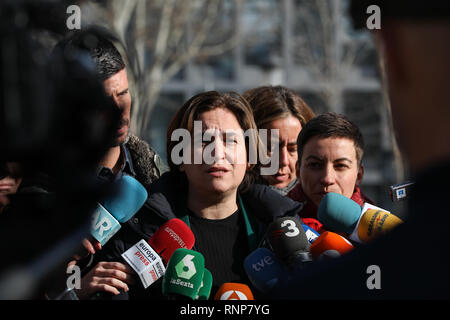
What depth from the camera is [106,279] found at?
2.48 m

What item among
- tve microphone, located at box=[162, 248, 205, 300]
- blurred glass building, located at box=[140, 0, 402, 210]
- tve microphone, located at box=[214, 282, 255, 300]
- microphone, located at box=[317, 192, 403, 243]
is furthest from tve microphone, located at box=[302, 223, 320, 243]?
blurred glass building, located at box=[140, 0, 402, 210]

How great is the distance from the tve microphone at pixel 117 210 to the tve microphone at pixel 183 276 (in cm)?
28

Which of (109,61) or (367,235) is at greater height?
(109,61)

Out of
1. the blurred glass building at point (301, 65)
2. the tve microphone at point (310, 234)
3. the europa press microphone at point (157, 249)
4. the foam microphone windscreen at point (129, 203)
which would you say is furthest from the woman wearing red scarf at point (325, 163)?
the blurred glass building at point (301, 65)

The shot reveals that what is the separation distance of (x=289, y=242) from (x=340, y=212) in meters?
0.35

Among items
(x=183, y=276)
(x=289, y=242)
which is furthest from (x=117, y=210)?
(x=289, y=242)

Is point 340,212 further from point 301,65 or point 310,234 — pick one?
point 301,65

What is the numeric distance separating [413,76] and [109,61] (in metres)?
2.10

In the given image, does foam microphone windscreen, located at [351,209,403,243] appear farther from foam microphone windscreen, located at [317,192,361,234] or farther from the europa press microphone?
the europa press microphone

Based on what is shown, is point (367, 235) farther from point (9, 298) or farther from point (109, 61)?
point (9, 298)

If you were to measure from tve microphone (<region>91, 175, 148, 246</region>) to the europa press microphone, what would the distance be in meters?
0.11

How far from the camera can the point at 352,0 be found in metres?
1.14
